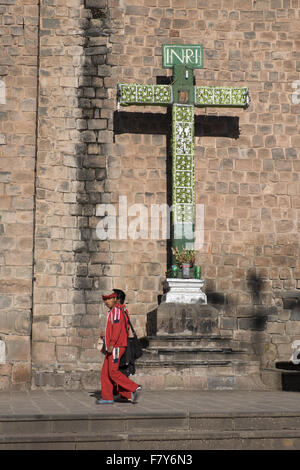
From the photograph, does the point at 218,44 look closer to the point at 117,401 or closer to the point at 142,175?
the point at 142,175

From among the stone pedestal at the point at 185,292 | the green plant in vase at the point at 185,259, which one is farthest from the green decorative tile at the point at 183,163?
the stone pedestal at the point at 185,292

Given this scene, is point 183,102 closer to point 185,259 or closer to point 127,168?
point 127,168

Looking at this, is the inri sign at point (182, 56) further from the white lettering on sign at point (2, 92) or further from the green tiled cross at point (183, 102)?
the white lettering on sign at point (2, 92)

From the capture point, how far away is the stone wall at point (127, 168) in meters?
11.0

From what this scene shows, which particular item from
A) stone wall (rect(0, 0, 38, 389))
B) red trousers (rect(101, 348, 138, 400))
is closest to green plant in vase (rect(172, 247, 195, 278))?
stone wall (rect(0, 0, 38, 389))

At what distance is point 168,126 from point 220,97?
1212 millimetres

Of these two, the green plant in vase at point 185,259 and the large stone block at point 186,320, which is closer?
the large stone block at point 186,320

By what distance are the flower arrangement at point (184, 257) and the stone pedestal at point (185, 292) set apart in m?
0.33

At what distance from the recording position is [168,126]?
1202cm

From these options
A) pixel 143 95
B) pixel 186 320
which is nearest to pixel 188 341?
pixel 186 320

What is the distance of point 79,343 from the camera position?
36.2ft

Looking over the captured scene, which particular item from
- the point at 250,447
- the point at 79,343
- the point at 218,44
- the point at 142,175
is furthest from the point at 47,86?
the point at 250,447

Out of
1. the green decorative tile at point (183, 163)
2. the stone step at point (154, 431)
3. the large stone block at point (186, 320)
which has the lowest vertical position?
the stone step at point (154, 431)
